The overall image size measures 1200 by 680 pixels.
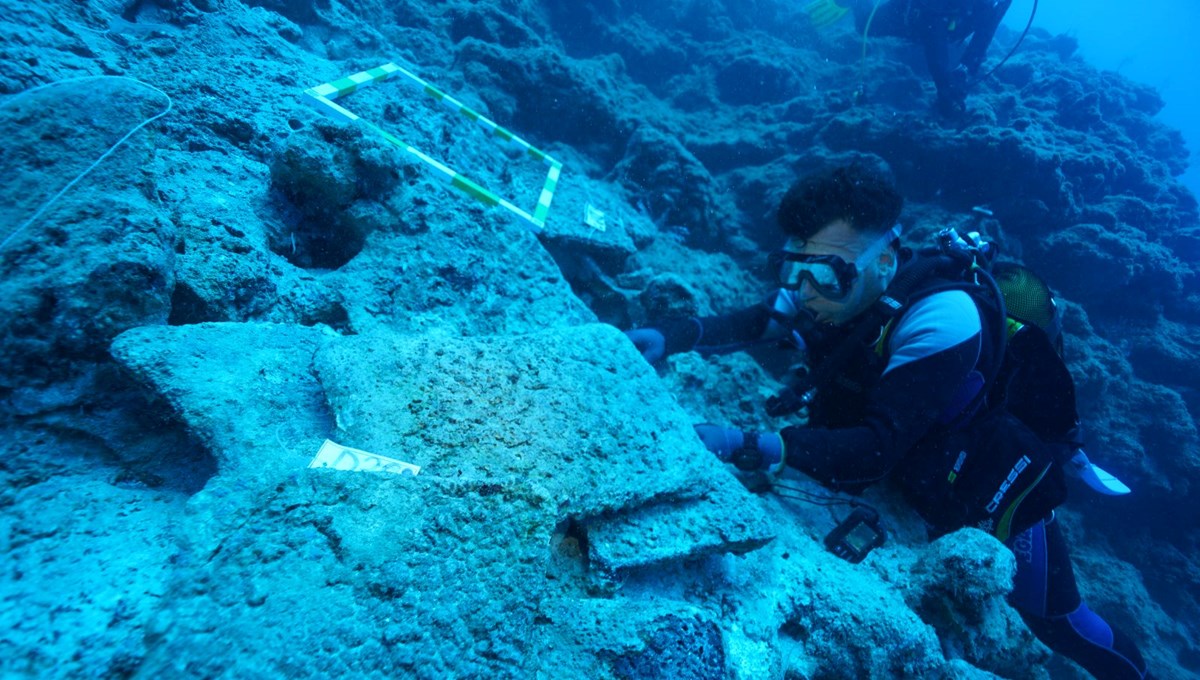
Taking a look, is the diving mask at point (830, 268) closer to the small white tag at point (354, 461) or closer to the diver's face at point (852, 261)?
the diver's face at point (852, 261)

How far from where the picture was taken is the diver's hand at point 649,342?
294 cm

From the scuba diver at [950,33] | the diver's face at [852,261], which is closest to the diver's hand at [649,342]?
the diver's face at [852,261]

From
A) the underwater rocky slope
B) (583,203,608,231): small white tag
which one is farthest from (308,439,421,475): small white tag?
(583,203,608,231): small white tag

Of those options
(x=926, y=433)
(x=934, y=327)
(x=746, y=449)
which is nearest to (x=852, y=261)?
(x=934, y=327)

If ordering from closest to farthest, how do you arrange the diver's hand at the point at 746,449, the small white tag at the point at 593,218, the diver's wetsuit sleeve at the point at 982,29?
the diver's hand at the point at 746,449 < the small white tag at the point at 593,218 < the diver's wetsuit sleeve at the point at 982,29

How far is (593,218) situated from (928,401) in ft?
9.39

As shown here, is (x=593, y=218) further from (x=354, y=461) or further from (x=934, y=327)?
(x=354, y=461)

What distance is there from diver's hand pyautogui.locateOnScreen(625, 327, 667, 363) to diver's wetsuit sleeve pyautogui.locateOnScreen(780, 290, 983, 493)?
1039 mm

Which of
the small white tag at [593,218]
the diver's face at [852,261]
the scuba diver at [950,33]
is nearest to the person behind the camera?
the diver's face at [852,261]

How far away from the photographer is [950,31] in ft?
27.0

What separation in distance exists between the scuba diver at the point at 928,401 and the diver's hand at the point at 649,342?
2.53 ft

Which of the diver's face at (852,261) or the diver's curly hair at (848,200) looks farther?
the diver's face at (852,261)

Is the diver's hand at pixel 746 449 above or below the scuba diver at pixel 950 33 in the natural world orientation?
below

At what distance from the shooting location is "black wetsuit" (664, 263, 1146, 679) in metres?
2.07
